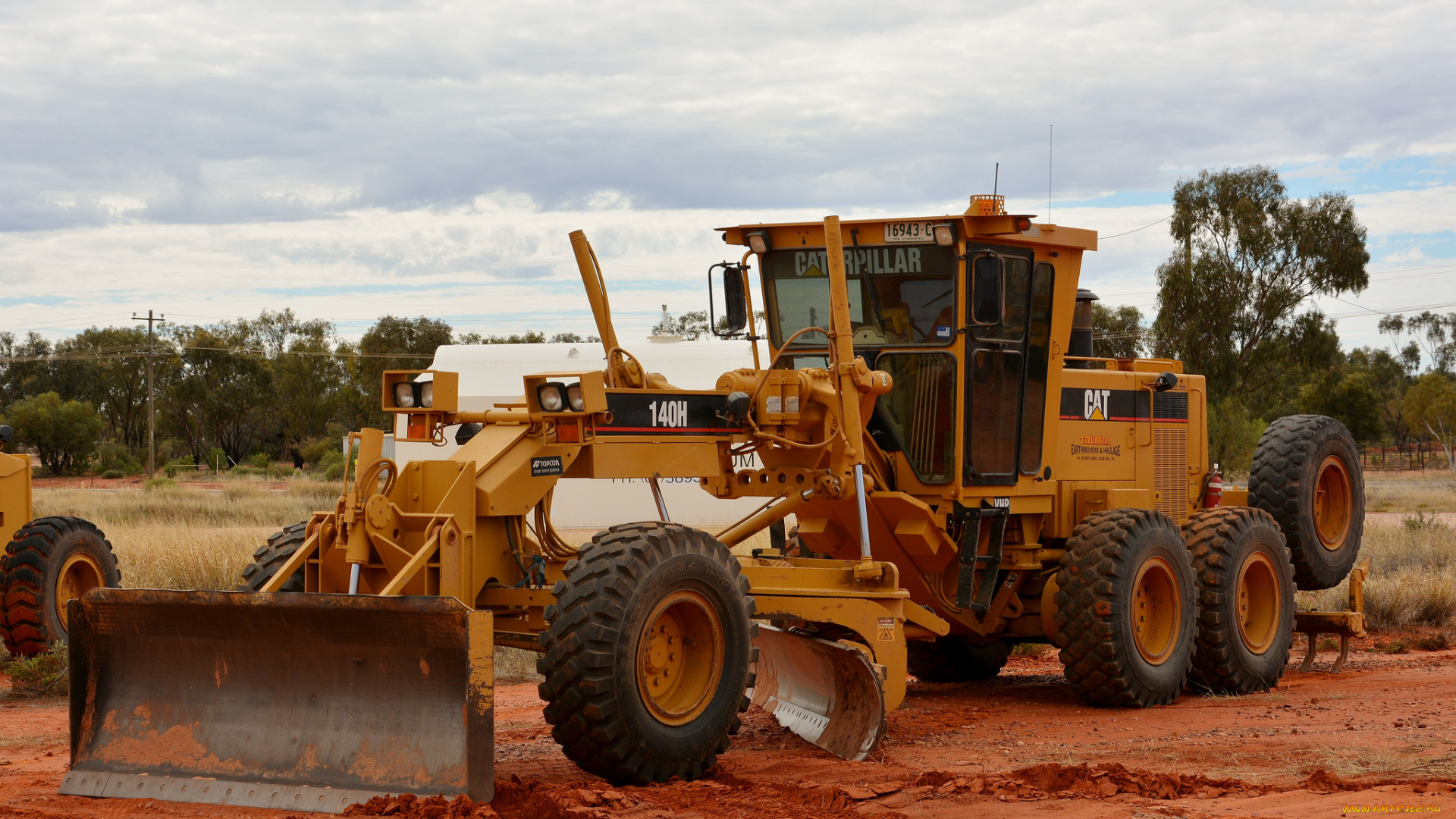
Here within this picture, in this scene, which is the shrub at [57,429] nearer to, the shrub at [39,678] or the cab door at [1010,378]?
the shrub at [39,678]

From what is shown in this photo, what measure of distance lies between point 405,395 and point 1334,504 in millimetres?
8081

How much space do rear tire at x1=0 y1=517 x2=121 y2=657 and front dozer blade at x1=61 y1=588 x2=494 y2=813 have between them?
5.76 meters

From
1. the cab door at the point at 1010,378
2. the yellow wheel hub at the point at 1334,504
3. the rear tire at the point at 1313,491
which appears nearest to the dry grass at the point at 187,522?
the cab door at the point at 1010,378

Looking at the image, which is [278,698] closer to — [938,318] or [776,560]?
[776,560]

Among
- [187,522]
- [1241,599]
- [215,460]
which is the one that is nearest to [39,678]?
[1241,599]

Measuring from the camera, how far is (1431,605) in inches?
532

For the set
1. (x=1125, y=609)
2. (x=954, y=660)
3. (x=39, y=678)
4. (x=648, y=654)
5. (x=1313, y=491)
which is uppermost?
(x=1313, y=491)

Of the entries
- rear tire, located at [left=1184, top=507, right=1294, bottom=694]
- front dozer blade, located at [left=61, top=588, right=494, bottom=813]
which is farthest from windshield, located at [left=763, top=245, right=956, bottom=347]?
front dozer blade, located at [left=61, top=588, right=494, bottom=813]

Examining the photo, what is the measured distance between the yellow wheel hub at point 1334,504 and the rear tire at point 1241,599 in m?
1.09

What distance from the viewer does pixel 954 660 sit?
427 inches

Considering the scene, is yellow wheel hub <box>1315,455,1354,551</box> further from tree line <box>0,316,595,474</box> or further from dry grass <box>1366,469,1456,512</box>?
tree line <box>0,316,595,474</box>

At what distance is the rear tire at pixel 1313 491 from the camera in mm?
10844

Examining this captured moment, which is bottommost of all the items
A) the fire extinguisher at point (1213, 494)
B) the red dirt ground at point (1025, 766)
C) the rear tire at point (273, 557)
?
the red dirt ground at point (1025, 766)

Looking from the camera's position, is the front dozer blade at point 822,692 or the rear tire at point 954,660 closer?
the front dozer blade at point 822,692
